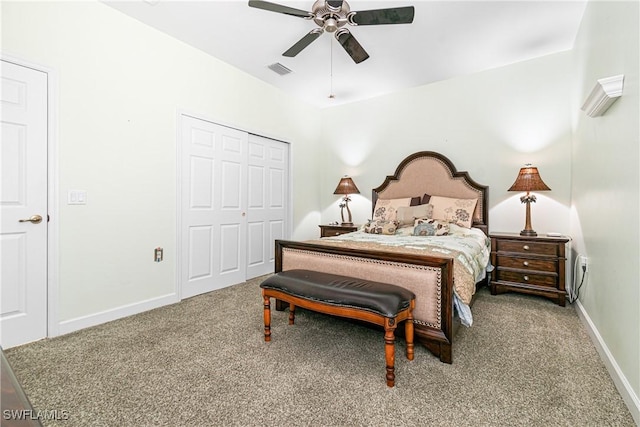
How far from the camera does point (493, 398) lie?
1.55 metres

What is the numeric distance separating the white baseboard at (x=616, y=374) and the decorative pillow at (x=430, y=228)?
4.55 feet

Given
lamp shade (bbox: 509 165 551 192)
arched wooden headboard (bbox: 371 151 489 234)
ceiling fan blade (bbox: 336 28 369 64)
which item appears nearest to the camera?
ceiling fan blade (bbox: 336 28 369 64)

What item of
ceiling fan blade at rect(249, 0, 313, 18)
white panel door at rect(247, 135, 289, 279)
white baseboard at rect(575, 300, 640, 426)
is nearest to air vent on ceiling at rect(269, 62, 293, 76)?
white panel door at rect(247, 135, 289, 279)

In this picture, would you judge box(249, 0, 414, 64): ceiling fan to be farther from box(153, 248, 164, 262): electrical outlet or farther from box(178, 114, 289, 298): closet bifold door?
box(153, 248, 164, 262): electrical outlet

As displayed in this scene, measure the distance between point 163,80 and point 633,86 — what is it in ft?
12.0

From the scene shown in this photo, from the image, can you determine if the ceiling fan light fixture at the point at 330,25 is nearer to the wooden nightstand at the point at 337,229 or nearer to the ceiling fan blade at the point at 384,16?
the ceiling fan blade at the point at 384,16

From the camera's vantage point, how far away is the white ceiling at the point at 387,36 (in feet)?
8.61

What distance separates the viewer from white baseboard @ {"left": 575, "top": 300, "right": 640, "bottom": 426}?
55.4 inches

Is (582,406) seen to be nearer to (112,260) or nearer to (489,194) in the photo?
(489,194)

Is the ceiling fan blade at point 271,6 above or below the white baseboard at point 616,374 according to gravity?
above

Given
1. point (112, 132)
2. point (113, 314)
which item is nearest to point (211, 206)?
point (112, 132)

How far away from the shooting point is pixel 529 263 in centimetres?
315

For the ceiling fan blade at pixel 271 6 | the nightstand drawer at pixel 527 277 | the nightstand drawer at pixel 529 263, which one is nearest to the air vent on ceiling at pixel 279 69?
the ceiling fan blade at pixel 271 6

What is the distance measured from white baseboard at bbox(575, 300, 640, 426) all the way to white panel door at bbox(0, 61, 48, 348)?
12.3 feet
